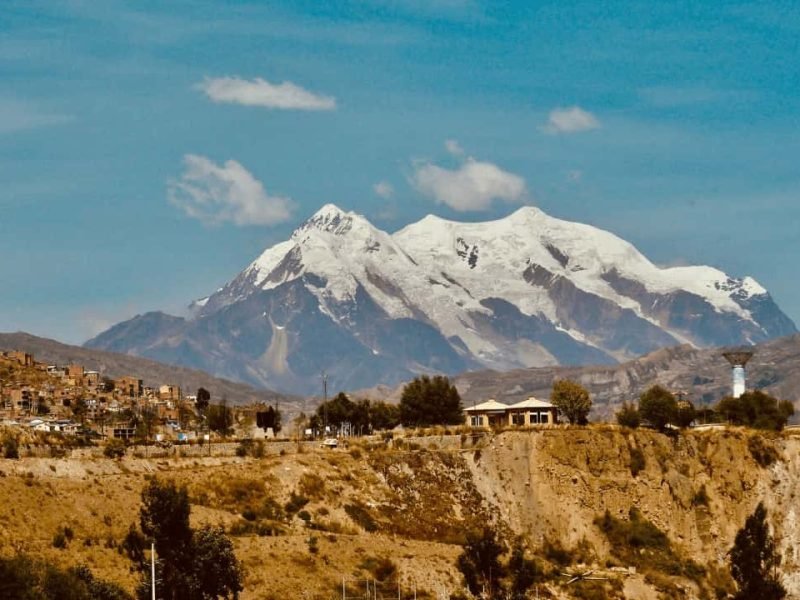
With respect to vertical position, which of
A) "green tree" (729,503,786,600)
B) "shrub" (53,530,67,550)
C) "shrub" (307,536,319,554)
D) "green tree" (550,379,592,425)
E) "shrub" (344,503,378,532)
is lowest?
"green tree" (729,503,786,600)

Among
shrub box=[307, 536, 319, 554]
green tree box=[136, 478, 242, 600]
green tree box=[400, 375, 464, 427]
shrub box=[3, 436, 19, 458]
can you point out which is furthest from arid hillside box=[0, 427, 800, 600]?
green tree box=[400, 375, 464, 427]

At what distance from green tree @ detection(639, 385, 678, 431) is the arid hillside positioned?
10.5m

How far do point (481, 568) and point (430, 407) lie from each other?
71.0 meters

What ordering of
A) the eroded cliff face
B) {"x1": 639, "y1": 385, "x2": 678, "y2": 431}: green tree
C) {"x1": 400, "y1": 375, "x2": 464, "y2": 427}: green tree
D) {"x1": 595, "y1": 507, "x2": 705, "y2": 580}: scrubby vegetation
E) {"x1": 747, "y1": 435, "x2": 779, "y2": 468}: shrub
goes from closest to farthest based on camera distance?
{"x1": 595, "y1": 507, "x2": 705, "y2": 580}: scrubby vegetation < the eroded cliff face < {"x1": 747, "y1": 435, "x2": 779, "y2": 468}: shrub < {"x1": 639, "y1": 385, "x2": 678, "y2": 431}: green tree < {"x1": 400, "y1": 375, "x2": 464, "y2": 427}: green tree

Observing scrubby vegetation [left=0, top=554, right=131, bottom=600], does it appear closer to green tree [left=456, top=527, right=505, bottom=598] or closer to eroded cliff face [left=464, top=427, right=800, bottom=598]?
green tree [left=456, top=527, right=505, bottom=598]

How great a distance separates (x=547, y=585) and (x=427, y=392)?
67747 mm

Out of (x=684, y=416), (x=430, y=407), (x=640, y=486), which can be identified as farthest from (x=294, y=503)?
(x=430, y=407)

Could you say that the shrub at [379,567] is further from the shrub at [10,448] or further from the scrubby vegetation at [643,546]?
the scrubby vegetation at [643,546]

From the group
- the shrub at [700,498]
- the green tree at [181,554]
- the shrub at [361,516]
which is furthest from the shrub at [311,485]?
the shrub at [700,498]

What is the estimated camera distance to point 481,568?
111375mm

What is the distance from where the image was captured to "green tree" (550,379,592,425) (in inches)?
6914

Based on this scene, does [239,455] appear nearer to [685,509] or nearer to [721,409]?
[685,509]

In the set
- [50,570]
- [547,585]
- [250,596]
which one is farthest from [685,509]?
Answer: [50,570]

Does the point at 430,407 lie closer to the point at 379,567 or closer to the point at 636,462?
the point at 636,462
